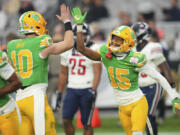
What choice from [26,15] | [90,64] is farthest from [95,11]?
[26,15]

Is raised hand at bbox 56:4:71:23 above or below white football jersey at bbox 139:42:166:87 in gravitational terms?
above

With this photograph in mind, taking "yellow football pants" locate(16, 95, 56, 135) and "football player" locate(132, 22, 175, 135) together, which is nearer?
"yellow football pants" locate(16, 95, 56, 135)

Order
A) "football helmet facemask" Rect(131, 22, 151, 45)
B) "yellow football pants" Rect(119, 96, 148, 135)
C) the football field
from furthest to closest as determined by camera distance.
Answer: the football field, "football helmet facemask" Rect(131, 22, 151, 45), "yellow football pants" Rect(119, 96, 148, 135)

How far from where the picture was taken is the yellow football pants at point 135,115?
21.7ft

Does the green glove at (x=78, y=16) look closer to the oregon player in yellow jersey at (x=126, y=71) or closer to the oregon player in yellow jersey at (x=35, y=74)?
the oregon player in yellow jersey at (x=35, y=74)

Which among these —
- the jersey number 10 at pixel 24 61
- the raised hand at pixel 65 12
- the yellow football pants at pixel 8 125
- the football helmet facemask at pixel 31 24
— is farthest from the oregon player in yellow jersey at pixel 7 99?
the raised hand at pixel 65 12

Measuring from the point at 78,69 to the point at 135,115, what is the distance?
201 centimetres

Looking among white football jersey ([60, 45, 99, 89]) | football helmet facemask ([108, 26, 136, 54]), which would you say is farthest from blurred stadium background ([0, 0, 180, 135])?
football helmet facemask ([108, 26, 136, 54])

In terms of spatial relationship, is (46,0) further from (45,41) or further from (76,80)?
(45,41)

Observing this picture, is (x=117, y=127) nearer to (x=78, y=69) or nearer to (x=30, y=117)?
(x=78, y=69)

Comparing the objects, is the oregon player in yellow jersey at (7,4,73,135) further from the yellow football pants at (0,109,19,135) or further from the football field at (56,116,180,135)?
the football field at (56,116,180,135)

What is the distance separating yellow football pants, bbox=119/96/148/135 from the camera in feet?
21.7

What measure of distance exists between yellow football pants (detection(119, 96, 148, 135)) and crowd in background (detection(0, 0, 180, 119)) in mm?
4880

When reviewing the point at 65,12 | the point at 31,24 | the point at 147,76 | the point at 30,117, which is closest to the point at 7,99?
the point at 30,117
